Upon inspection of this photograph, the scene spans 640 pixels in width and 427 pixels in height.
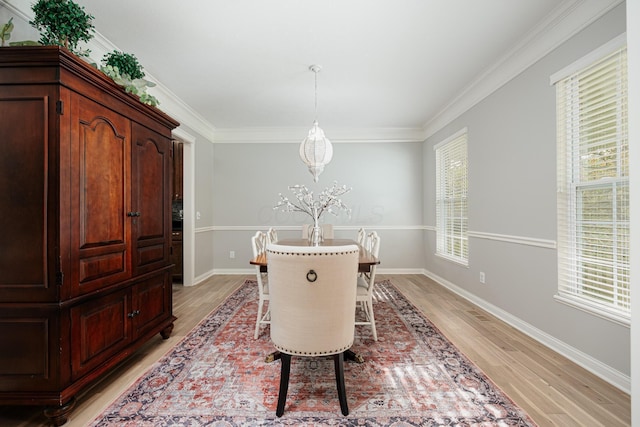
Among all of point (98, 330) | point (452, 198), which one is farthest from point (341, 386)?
point (452, 198)

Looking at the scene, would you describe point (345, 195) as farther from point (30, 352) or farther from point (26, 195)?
point (30, 352)

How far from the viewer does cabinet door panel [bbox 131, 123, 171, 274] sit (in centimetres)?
213

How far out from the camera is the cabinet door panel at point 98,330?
5.23ft

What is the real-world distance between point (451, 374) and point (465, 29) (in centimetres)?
270

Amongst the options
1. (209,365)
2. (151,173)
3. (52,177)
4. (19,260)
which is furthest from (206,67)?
(209,365)

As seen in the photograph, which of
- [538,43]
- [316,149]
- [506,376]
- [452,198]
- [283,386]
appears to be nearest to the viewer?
[283,386]

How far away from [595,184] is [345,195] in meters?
3.61

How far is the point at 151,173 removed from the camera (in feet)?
7.59

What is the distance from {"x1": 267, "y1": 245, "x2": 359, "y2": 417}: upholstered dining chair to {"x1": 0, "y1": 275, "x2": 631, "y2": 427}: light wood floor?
1.09 meters

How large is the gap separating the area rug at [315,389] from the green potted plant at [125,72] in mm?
1980

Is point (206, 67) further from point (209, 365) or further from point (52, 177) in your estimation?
point (209, 365)

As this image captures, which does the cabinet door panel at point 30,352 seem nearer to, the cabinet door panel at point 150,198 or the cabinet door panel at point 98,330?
the cabinet door panel at point 98,330

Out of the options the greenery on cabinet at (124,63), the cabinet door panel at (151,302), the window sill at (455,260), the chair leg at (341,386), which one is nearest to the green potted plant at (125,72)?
the greenery on cabinet at (124,63)

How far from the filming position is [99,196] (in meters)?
1.77
